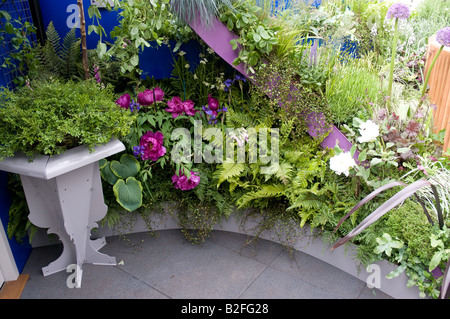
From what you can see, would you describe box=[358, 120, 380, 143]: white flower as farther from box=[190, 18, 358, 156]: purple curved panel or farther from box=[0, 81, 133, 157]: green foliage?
box=[0, 81, 133, 157]: green foliage

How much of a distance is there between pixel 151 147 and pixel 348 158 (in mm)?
1348

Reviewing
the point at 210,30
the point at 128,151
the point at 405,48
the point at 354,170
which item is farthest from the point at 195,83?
the point at 405,48

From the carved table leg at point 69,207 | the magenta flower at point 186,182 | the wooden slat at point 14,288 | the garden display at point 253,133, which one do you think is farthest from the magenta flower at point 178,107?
the wooden slat at point 14,288

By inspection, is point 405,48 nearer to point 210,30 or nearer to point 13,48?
point 210,30

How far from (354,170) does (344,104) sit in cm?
64

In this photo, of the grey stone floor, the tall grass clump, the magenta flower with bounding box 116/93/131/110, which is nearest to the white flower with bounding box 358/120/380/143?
the tall grass clump

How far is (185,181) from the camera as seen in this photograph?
2.47 metres

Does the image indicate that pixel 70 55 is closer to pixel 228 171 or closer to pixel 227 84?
pixel 227 84

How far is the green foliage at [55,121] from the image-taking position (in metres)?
1.87

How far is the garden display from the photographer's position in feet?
6.90

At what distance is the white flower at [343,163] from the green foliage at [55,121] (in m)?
1.34

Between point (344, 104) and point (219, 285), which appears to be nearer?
point (219, 285)

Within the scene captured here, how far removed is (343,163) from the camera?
223 centimetres

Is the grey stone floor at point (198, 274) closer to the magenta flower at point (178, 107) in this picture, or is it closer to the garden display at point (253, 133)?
the garden display at point (253, 133)
